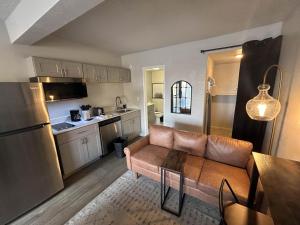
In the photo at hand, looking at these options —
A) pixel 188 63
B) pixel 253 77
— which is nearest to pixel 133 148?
pixel 188 63

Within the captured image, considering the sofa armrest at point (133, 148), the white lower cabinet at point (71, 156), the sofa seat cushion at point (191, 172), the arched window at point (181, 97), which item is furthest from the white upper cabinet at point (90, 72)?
the sofa seat cushion at point (191, 172)

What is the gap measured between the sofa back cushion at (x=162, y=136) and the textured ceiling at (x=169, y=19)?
1.83 metres

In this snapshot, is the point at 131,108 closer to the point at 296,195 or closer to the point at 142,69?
the point at 142,69

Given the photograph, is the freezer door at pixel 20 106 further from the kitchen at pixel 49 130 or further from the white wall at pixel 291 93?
the white wall at pixel 291 93

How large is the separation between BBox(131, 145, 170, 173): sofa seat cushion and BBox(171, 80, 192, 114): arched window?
1.46 meters

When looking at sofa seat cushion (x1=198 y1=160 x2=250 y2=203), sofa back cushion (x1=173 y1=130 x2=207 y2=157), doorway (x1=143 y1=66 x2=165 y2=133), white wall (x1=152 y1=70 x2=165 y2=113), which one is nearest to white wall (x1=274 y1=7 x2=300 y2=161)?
sofa seat cushion (x1=198 y1=160 x2=250 y2=203)

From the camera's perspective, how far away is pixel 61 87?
2.61m

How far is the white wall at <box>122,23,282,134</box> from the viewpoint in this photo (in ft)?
8.66

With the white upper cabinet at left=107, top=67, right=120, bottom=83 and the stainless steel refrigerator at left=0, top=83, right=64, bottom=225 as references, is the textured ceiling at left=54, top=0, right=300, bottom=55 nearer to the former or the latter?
the white upper cabinet at left=107, top=67, right=120, bottom=83

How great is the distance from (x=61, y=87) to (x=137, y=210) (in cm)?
257

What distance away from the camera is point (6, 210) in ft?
5.37

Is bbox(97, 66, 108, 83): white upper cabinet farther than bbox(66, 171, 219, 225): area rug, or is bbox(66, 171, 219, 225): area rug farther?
bbox(97, 66, 108, 83): white upper cabinet

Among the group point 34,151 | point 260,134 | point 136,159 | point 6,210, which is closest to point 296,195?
point 136,159

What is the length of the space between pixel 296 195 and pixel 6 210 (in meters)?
2.94
